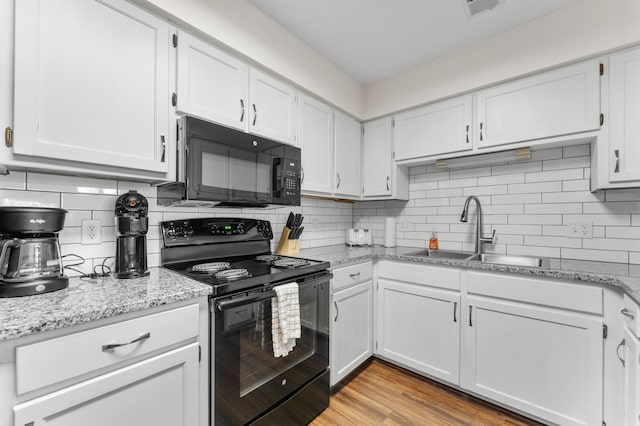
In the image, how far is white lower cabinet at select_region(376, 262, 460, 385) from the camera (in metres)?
1.94

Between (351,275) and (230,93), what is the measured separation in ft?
4.74

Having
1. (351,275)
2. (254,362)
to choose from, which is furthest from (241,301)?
(351,275)

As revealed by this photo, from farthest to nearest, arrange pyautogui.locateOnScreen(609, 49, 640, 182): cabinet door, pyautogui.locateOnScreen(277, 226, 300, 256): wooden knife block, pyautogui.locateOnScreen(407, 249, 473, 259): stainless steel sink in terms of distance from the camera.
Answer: pyautogui.locateOnScreen(407, 249, 473, 259): stainless steel sink, pyautogui.locateOnScreen(277, 226, 300, 256): wooden knife block, pyautogui.locateOnScreen(609, 49, 640, 182): cabinet door

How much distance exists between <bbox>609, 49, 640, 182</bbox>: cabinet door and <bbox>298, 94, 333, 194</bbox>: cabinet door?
181cm

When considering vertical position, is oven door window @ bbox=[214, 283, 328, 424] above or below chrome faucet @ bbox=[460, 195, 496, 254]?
below

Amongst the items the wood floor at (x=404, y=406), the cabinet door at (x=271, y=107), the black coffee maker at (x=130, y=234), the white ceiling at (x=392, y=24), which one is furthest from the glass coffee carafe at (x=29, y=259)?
the white ceiling at (x=392, y=24)

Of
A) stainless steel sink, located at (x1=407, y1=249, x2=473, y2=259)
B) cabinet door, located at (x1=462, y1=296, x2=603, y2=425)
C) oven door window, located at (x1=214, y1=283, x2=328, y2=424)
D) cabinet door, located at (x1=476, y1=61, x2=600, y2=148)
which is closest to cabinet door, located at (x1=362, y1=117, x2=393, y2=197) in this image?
stainless steel sink, located at (x1=407, y1=249, x2=473, y2=259)

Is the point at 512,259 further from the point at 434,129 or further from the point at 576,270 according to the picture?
the point at 434,129

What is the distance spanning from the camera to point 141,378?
1.00 m

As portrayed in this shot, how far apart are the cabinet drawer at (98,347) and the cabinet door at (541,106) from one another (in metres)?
2.27

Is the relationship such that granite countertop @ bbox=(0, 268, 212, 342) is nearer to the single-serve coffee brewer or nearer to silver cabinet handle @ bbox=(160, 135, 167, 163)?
the single-serve coffee brewer

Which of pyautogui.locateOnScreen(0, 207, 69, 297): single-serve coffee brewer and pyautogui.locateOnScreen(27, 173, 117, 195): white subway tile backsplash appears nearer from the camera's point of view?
pyautogui.locateOnScreen(0, 207, 69, 297): single-serve coffee brewer

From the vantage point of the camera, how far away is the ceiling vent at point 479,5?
1704mm

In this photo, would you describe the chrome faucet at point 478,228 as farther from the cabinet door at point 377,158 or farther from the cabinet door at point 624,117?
the cabinet door at point 624,117
